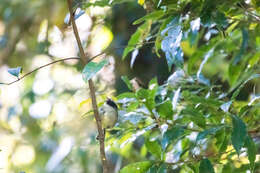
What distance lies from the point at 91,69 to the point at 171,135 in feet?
0.66

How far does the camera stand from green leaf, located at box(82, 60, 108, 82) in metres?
0.60

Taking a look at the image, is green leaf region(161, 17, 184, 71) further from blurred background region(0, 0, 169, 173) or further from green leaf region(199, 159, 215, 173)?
blurred background region(0, 0, 169, 173)

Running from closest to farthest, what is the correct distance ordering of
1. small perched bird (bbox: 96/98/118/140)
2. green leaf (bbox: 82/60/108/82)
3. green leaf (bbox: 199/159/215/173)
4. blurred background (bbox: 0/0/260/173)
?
green leaf (bbox: 82/60/108/82) < green leaf (bbox: 199/159/215/173) < small perched bird (bbox: 96/98/118/140) < blurred background (bbox: 0/0/260/173)

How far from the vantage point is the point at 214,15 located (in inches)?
27.2

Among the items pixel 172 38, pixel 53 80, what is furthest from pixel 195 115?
pixel 53 80

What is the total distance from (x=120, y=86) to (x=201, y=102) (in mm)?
1037

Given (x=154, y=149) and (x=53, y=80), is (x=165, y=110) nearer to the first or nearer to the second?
(x=154, y=149)

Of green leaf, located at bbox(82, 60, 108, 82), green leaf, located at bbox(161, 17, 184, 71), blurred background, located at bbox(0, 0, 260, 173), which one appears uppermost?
green leaf, located at bbox(161, 17, 184, 71)

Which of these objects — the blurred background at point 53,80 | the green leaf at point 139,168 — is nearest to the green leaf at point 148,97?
the green leaf at point 139,168

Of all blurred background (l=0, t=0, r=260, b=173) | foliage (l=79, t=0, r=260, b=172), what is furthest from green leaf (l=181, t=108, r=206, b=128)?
blurred background (l=0, t=0, r=260, b=173)

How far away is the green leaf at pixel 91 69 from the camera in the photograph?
1.96ft

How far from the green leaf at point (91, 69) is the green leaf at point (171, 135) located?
0.60 ft

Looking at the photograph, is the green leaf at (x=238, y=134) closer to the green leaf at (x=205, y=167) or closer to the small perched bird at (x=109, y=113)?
the green leaf at (x=205, y=167)

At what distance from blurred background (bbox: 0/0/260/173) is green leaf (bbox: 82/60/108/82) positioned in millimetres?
701
